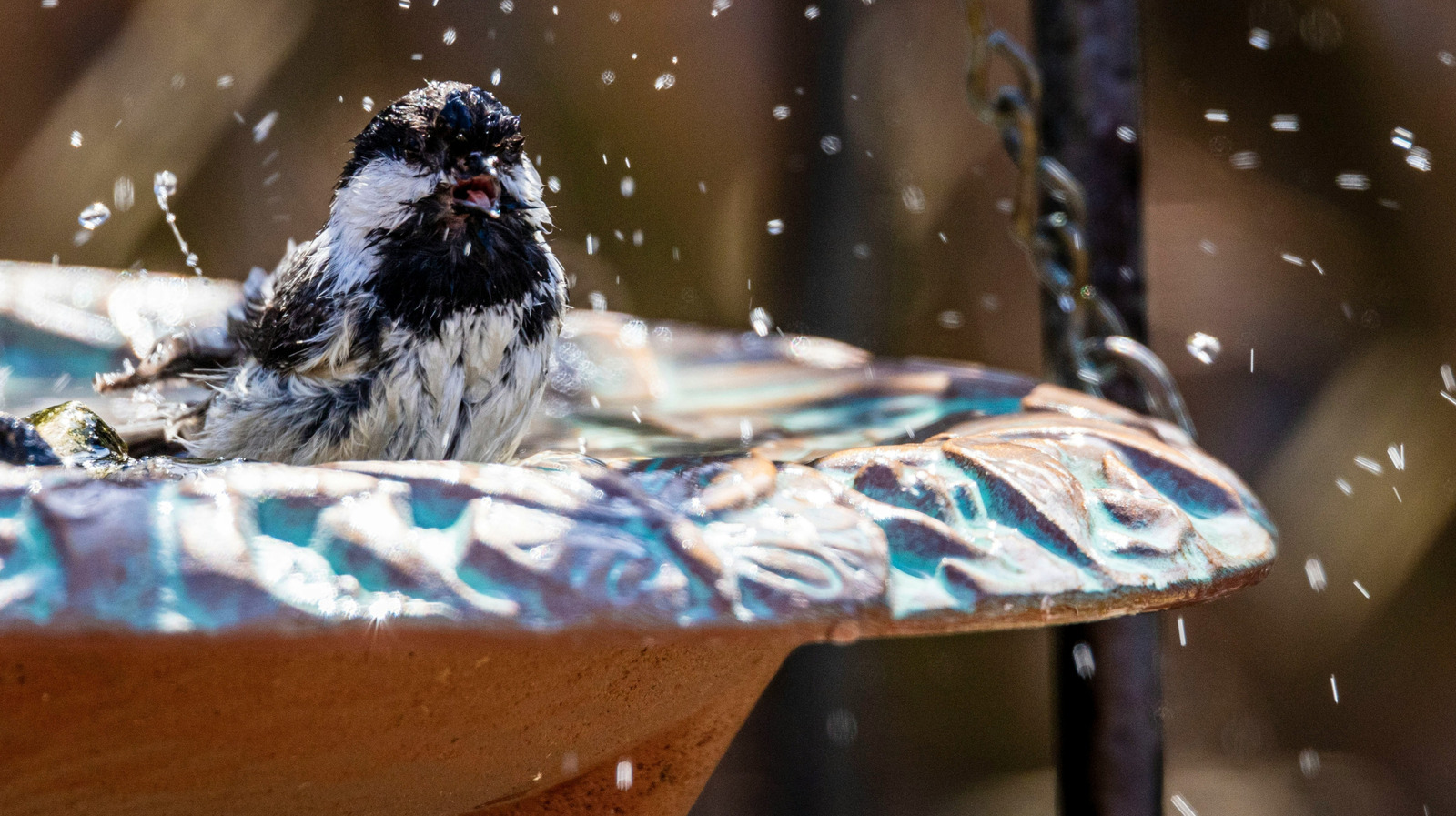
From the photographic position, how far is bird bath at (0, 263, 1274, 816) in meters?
0.93

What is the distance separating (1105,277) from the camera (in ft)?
7.51

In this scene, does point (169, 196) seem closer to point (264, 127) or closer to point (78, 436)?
point (264, 127)

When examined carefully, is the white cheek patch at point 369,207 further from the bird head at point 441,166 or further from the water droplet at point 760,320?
the water droplet at point 760,320

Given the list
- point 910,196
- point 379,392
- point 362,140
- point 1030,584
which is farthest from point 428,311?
point 910,196

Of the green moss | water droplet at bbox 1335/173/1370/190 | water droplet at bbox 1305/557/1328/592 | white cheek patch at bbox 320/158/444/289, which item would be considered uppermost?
white cheek patch at bbox 320/158/444/289

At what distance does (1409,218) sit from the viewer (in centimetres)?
444

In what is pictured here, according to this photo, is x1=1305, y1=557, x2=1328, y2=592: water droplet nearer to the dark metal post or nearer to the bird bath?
the dark metal post

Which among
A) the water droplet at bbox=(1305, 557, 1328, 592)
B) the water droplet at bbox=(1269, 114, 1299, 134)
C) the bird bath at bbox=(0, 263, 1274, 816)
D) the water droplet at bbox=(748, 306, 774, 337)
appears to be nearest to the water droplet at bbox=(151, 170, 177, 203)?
the water droplet at bbox=(748, 306, 774, 337)

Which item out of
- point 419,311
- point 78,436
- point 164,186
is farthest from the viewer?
point 164,186

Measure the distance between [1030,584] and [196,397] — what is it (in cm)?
208

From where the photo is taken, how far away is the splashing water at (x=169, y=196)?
4703 millimetres

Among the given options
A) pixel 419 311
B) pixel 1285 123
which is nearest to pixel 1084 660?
pixel 419 311

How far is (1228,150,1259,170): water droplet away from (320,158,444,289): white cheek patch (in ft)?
11.7

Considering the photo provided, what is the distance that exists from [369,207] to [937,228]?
318 cm
